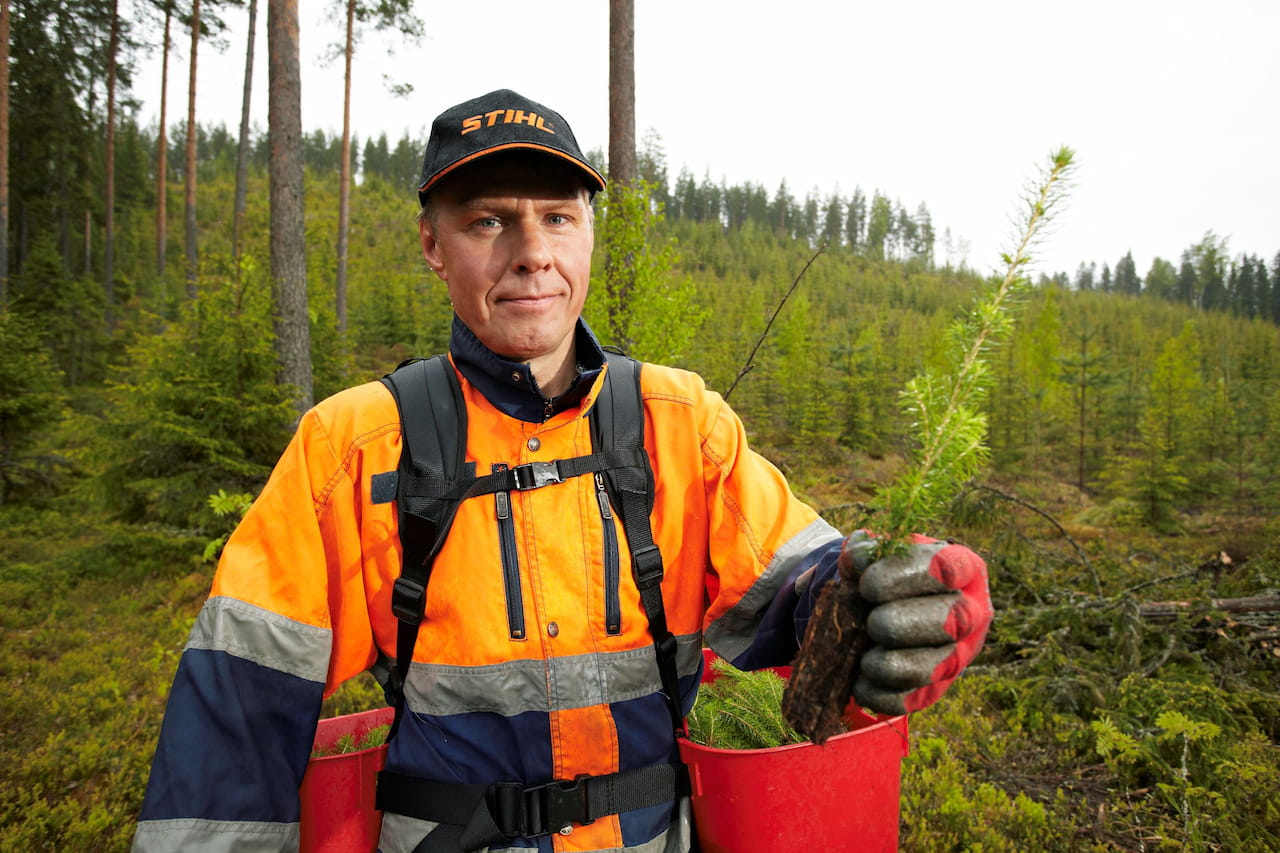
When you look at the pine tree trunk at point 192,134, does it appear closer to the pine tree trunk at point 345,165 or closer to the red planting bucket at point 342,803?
the pine tree trunk at point 345,165

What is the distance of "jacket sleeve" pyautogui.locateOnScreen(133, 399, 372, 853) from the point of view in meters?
1.55

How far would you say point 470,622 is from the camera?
1.71 meters

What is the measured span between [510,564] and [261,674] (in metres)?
0.67

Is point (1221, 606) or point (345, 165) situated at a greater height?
point (345, 165)

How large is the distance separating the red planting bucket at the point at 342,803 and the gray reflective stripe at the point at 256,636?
36cm

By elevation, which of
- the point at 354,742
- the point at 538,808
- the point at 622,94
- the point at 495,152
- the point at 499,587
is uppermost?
the point at 622,94

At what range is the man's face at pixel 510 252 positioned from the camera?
1.85 metres

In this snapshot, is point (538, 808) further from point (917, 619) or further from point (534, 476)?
point (917, 619)

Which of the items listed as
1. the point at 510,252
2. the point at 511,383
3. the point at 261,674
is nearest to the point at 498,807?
the point at 261,674

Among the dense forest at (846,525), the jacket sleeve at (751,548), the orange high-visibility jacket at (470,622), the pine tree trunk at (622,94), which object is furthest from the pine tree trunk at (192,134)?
the jacket sleeve at (751,548)

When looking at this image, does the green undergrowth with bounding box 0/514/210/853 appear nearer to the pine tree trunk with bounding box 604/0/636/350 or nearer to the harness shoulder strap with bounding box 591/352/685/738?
the harness shoulder strap with bounding box 591/352/685/738

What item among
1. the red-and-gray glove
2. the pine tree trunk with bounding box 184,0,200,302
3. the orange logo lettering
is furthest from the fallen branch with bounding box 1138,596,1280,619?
the pine tree trunk with bounding box 184,0,200,302

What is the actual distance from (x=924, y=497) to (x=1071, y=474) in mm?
28554

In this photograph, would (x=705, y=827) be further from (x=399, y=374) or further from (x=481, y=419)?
(x=399, y=374)
